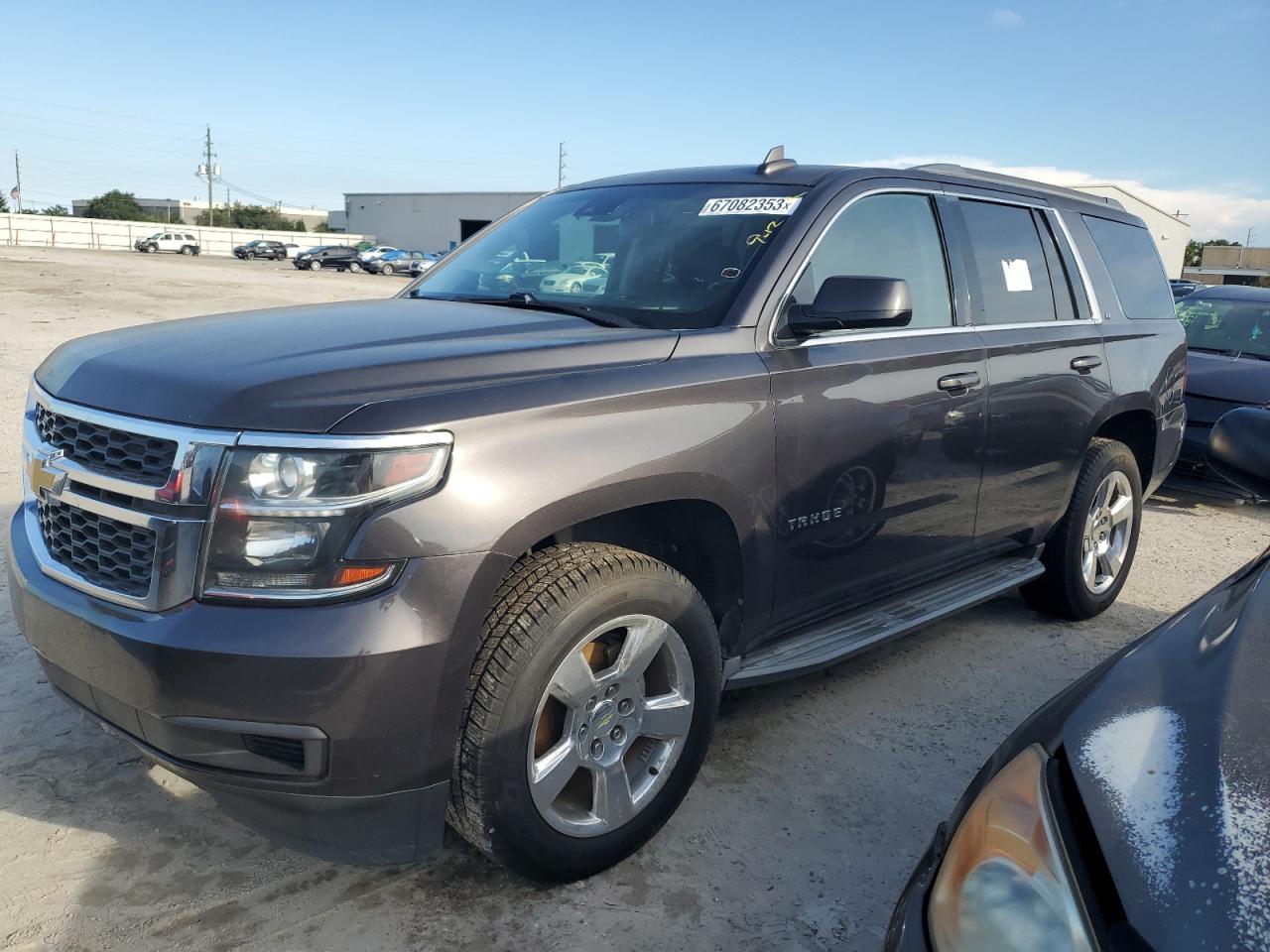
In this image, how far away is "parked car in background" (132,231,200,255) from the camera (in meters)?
60.8

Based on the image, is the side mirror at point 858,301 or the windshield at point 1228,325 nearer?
the side mirror at point 858,301

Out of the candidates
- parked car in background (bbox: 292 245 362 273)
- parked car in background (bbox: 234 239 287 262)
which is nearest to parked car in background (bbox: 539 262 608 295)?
parked car in background (bbox: 292 245 362 273)

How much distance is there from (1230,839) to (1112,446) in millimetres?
3853

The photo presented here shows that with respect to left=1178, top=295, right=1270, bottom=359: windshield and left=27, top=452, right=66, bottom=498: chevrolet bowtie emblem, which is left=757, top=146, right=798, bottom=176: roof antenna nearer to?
left=27, top=452, right=66, bottom=498: chevrolet bowtie emblem

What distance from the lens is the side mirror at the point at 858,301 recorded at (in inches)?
119

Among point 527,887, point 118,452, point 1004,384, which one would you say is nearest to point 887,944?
point 527,887

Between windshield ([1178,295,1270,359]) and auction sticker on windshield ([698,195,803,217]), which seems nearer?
auction sticker on windshield ([698,195,803,217])

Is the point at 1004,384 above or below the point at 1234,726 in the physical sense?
above

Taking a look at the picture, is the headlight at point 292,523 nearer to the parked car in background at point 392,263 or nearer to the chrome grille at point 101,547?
the chrome grille at point 101,547

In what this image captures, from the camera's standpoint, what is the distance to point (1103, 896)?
4.29ft

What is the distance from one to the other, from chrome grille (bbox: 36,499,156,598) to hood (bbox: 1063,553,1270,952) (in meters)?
1.89

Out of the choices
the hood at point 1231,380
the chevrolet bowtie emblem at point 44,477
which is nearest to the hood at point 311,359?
the chevrolet bowtie emblem at point 44,477

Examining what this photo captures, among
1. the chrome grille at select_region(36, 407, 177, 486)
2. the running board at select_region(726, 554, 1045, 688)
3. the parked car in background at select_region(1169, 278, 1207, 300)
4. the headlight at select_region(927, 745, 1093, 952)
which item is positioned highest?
the parked car in background at select_region(1169, 278, 1207, 300)

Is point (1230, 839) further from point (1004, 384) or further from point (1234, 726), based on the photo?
point (1004, 384)
